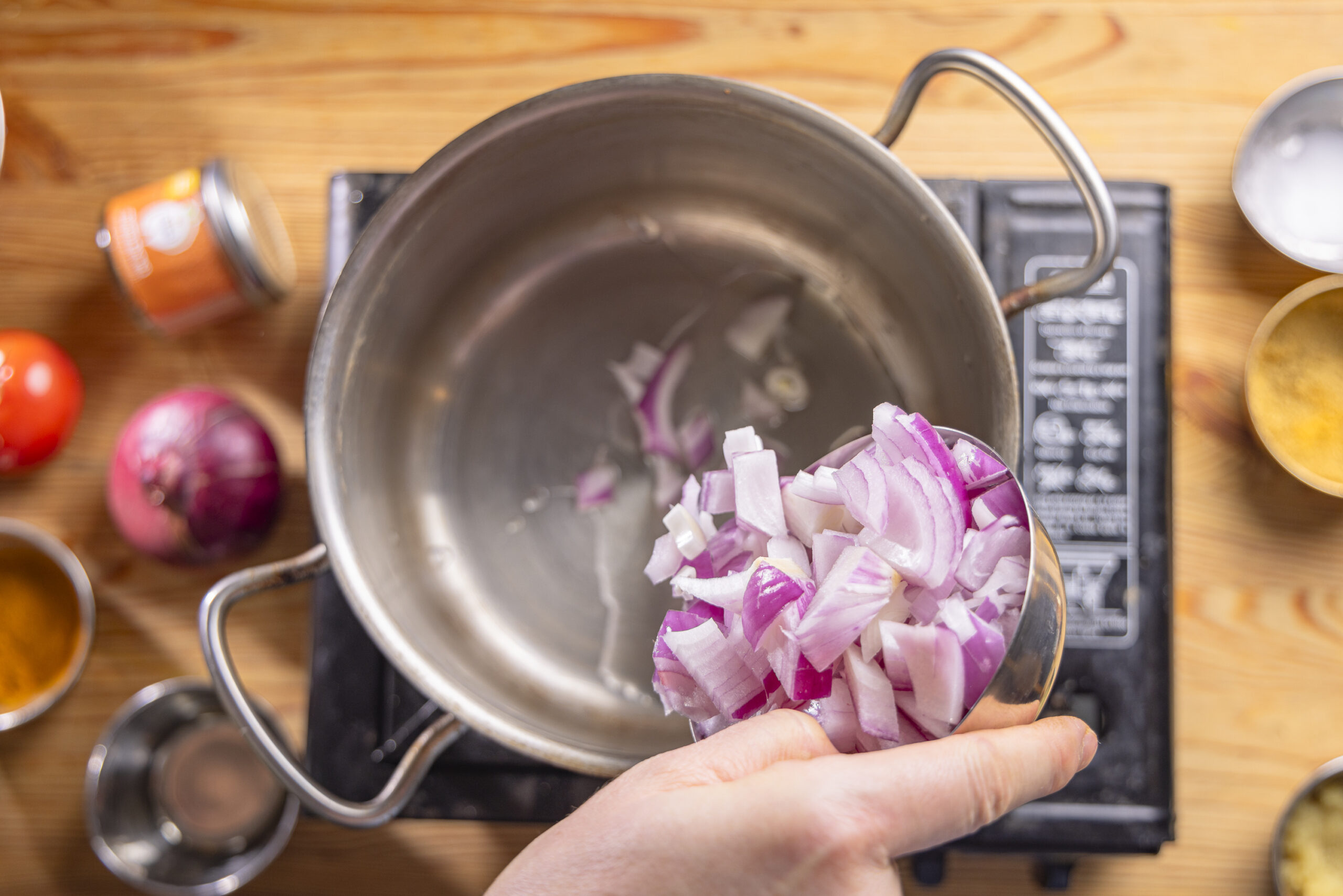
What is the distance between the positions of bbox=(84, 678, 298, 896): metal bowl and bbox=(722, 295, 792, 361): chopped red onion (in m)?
0.56

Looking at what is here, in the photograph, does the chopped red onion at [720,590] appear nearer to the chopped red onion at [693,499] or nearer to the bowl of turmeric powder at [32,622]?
the chopped red onion at [693,499]

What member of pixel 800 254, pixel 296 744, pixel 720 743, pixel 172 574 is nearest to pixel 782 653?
pixel 720 743

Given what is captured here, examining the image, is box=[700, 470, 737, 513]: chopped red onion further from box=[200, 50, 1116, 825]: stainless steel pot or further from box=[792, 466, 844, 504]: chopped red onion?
box=[200, 50, 1116, 825]: stainless steel pot

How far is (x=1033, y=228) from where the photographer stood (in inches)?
30.5

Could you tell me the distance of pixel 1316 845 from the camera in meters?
0.80

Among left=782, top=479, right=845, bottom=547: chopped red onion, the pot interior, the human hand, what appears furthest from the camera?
the pot interior

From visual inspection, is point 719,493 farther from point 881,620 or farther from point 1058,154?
point 1058,154

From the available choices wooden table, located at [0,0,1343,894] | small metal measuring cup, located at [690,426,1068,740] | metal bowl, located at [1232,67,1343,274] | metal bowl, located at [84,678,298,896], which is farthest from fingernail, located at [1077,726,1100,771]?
metal bowl, located at [84,678,298,896]

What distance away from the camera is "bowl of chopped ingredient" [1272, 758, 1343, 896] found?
31.2 inches

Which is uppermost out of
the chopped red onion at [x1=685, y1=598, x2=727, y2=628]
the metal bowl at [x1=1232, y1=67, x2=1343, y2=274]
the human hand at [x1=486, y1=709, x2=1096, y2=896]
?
the metal bowl at [x1=1232, y1=67, x2=1343, y2=274]

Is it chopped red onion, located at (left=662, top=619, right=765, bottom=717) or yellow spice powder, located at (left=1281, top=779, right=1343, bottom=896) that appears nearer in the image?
chopped red onion, located at (left=662, top=619, right=765, bottom=717)

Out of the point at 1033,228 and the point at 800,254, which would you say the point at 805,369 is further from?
the point at 1033,228

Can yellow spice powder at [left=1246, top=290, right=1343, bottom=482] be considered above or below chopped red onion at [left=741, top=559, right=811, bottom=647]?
above

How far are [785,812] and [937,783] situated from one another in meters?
0.08
